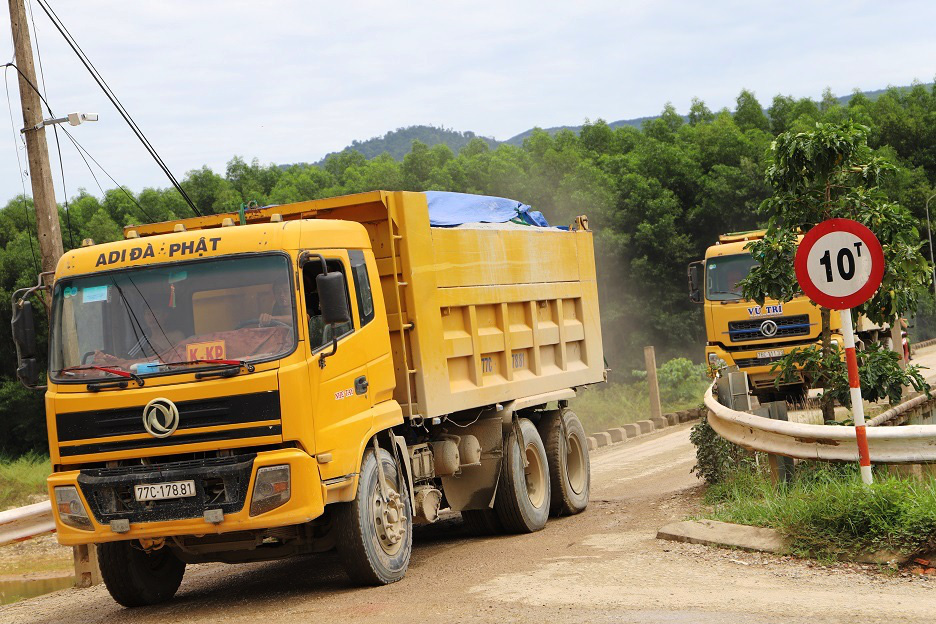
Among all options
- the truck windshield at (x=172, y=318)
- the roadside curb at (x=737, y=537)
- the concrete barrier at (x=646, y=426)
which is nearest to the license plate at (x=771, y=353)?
the concrete barrier at (x=646, y=426)

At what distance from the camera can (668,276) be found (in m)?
46.7

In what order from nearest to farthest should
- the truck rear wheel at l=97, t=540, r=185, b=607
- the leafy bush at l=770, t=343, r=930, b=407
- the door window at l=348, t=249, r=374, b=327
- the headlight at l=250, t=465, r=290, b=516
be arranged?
the headlight at l=250, t=465, r=290, b=516, the truck rear wheel at l=97, t=540, r=185, b=607, the door window at l=348, t=249, r=374, b=327, the leafy bush at l=770, t=343, r=930, b=407

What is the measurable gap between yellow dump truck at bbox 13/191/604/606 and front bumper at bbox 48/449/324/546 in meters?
0.01

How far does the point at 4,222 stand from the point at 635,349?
24.4m

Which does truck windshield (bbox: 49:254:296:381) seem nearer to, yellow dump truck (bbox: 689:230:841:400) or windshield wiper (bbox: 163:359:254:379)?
windshield wiper (bbox: 163:359:254:379)

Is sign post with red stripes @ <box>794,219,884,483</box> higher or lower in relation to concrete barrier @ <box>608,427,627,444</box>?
higher

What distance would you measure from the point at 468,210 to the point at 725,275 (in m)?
9.51

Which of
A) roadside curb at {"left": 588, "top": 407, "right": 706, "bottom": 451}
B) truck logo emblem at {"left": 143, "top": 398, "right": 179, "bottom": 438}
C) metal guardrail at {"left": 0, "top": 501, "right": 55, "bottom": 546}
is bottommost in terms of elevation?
roadside curb at {"left": 588, "top": 407, "right": 706, "bottom": 451}

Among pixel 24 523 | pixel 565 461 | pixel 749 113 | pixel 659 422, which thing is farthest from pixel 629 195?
pixel 24 523

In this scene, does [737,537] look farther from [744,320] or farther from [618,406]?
[618,406]

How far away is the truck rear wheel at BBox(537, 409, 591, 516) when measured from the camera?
40.7ft

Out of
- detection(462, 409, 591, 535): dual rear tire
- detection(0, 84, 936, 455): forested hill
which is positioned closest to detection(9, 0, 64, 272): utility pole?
detection(462, 409, 591, 535): dual rear tire

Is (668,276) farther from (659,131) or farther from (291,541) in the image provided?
(291,541)

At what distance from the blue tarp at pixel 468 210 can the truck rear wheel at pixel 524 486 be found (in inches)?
83.8
